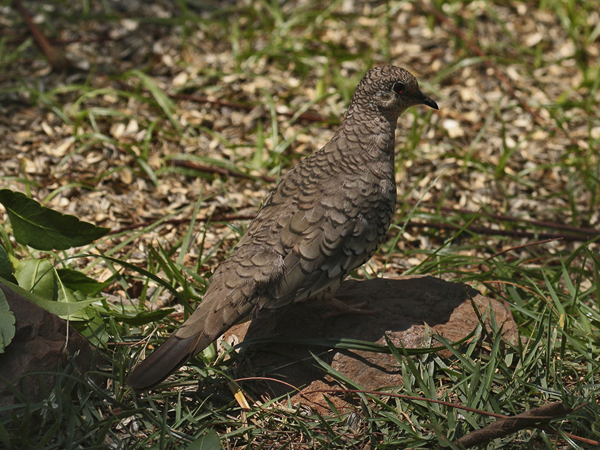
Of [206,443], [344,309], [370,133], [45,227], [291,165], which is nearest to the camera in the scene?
[206,443]

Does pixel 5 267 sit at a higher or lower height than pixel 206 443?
higher

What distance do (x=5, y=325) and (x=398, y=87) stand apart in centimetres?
244

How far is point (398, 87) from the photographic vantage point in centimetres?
361

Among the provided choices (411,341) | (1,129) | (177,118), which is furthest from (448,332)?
(1,129)

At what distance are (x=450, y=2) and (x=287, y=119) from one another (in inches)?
109

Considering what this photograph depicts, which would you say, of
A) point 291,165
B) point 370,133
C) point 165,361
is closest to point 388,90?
point 370,133

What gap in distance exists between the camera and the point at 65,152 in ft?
17.2

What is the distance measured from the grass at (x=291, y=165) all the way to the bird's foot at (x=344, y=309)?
384 millimetres

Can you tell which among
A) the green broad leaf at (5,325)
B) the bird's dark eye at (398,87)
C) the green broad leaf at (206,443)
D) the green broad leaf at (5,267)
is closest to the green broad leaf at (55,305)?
the green broad leaf at (5,267)

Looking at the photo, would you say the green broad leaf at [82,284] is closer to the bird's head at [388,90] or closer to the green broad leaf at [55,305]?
the green broad leaf at [55,305]

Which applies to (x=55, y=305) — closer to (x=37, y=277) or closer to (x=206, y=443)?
(x=37, y=277)

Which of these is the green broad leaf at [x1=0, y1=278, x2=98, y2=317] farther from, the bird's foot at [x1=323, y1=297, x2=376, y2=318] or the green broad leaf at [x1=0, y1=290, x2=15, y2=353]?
the bird's foot at [x1=323, y1=297, x2=376, y2=318]

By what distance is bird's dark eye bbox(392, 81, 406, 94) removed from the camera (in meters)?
3.59

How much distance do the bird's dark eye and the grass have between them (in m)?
1.03
